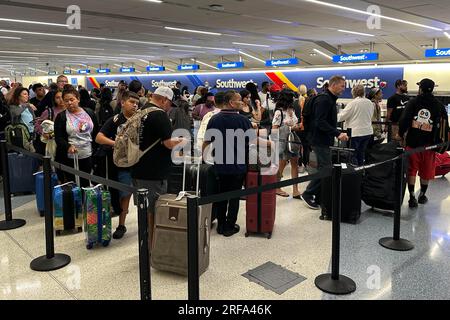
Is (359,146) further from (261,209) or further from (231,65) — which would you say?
(231,65)

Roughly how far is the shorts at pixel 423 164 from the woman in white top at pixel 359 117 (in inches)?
32.7

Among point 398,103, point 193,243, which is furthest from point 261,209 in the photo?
point 398,103

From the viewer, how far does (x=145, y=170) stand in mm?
3447

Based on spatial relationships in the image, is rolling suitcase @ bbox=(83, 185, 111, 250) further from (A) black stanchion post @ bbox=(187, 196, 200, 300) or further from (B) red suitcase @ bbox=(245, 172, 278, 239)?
(A) black stanchion post @ bbox=(187, 196, 200, 300)

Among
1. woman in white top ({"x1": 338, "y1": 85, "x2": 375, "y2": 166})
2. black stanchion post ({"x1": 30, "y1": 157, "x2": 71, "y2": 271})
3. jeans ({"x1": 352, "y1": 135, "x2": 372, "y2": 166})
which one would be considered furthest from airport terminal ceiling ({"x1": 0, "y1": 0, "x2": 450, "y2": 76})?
black stanchion post ({"x1": 30, "y1": 157, "x2": 71, "y2": 271})

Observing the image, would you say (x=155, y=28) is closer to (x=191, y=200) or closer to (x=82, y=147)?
(x=82, y=147)

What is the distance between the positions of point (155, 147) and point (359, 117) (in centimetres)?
358

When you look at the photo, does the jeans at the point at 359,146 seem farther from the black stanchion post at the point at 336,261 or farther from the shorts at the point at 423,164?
the black stanchion post at the point at 336,261

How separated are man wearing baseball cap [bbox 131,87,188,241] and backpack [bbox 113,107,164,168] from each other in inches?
1.2

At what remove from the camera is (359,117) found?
586 cm

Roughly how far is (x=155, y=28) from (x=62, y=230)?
7.95 metres

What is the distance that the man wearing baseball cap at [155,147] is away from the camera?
3313 millimetres

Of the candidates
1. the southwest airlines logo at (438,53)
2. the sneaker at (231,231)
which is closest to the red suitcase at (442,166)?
the sneaker at (231,231)
